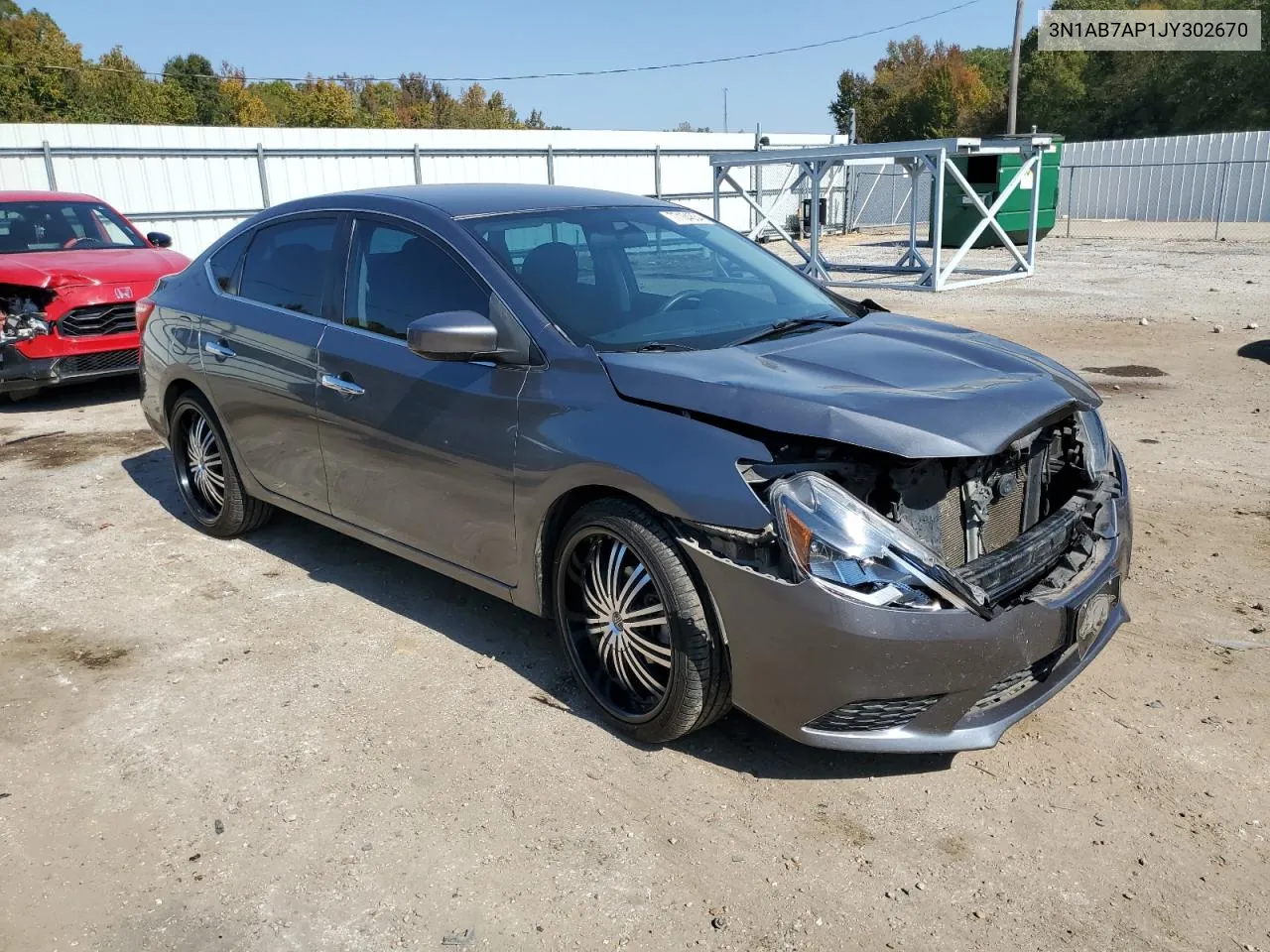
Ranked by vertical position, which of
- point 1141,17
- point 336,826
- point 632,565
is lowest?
point 336,826

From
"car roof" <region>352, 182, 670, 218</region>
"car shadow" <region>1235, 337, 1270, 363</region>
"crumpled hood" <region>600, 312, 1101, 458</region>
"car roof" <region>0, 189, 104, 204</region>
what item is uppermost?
"car roof" <region>0, 189, 104, 204</region>

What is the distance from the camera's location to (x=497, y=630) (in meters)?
4.44

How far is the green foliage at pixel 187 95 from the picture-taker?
160ft

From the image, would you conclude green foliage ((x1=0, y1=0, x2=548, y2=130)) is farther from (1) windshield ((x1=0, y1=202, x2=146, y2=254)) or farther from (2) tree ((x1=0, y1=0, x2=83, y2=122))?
(1) windshield ((x1=0, y1=202, x2=146, y2=254))

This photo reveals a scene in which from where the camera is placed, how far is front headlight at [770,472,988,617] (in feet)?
9.46

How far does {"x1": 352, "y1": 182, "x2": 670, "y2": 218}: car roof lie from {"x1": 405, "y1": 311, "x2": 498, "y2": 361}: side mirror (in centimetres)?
66

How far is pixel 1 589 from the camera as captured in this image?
16.7 ft

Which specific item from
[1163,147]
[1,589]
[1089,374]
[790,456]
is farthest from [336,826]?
[1163,147]

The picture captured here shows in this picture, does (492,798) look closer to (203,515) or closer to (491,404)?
(491,404)

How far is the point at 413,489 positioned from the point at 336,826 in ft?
4.58

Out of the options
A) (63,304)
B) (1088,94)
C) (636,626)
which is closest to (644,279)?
(636,626)

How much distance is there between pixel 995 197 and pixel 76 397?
18008mm

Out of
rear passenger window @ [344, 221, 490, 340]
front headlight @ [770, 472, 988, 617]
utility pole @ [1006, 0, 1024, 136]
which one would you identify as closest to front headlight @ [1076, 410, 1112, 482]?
front headlight @ [770, 472, 988, 617]

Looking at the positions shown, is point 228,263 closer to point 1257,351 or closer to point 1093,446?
point 1093,446
